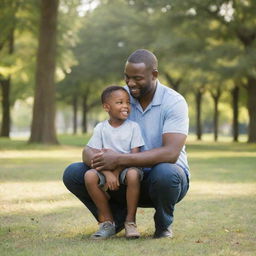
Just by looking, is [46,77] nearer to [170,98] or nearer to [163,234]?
[170,98]

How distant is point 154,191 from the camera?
487 cm

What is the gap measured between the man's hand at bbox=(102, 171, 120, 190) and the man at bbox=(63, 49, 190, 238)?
0.19ft

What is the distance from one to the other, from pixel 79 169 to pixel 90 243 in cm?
68

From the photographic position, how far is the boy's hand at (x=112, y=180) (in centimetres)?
483

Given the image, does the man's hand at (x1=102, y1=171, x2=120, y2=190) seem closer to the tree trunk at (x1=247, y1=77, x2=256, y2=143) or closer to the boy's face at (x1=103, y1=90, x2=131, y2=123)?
the boy's face at (x1=103, y1=90, x2=131, y2=123)

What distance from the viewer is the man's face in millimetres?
4988

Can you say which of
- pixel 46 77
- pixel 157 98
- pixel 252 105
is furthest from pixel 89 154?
pixel 252 105

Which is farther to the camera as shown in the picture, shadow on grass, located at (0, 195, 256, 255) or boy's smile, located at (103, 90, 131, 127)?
boy's smile, located at (103, 90, 131, 127)

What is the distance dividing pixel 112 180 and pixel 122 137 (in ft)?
1.26

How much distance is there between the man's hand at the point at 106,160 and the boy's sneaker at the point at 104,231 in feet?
1.82

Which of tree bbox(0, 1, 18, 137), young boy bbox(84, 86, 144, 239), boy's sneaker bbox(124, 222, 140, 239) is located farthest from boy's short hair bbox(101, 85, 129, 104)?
tree bbox(0, 1, 18, 137)

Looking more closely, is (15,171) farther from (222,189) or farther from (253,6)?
(253,6)

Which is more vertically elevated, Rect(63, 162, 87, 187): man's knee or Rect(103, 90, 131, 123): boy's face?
Rect(103, 90, 131, 123): boy's face

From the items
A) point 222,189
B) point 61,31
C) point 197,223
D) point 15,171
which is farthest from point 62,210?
point 61,31
